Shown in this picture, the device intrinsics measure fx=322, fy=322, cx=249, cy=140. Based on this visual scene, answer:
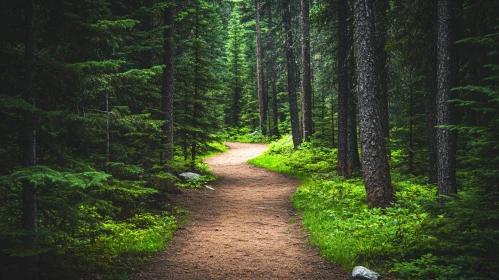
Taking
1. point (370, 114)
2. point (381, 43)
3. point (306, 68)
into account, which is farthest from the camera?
point (306, 68)

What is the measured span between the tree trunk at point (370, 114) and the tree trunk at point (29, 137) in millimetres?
7696

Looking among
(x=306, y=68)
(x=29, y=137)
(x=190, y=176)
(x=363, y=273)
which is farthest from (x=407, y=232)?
(x=306, y=68)

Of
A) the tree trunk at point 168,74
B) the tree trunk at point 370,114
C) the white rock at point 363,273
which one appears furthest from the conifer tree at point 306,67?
the white rock at point 363,273

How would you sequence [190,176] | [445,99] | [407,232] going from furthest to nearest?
1. [190,176]
2. [445,99]
3. [407,232]

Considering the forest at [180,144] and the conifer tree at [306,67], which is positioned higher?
the conifer tree at [306,67]

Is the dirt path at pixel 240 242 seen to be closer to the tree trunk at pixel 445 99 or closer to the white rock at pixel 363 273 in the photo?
the white rock at pixel 363 273

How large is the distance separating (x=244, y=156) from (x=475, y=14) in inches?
740

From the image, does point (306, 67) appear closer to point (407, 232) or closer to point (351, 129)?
point (351, 129)

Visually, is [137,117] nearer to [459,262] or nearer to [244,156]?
[459,262]

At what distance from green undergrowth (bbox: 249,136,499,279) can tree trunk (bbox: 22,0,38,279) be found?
206 inches

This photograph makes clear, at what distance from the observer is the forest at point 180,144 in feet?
14.9

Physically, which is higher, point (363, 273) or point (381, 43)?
point (381, 43)

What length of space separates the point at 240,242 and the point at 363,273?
3.21m

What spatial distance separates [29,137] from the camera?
4.45 metres
